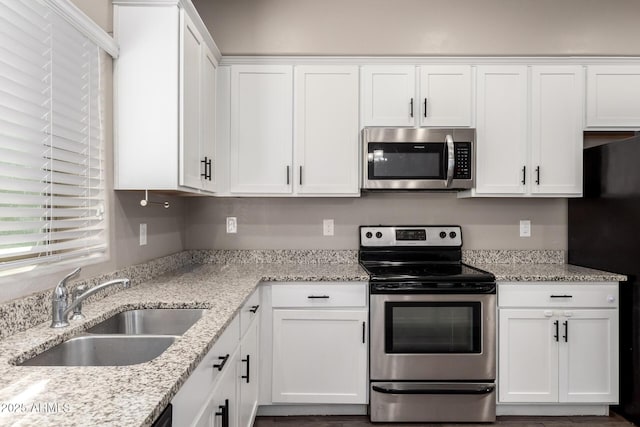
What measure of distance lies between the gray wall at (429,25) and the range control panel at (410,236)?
126 cm

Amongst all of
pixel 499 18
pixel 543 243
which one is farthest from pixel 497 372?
pixel 499 18

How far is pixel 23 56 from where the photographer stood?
1.38m

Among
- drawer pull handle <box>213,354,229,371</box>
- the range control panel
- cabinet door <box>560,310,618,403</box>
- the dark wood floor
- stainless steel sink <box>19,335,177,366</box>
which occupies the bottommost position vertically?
the dark wood floor

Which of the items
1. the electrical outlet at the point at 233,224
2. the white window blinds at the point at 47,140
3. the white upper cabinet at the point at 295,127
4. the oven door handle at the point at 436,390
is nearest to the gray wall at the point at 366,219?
the electrical outlet at the point at 233,224

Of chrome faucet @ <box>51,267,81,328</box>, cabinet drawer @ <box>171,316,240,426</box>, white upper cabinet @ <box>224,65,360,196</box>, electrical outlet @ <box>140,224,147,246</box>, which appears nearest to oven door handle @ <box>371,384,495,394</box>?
cabinet drawer @ <box>171,316,240,426</box>

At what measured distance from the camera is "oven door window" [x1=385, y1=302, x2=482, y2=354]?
242 cm

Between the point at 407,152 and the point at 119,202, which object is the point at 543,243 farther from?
the point at 119,202

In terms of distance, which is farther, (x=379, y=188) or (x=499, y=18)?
(x=499, y=18)

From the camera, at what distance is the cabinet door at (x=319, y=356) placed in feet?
8.13

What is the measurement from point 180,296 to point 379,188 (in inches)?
56.6

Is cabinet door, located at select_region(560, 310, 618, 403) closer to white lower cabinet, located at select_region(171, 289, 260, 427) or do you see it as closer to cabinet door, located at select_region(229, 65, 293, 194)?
white lower cabinet, located at select_region(171, 289, 260, 427)

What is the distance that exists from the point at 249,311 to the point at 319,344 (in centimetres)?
60

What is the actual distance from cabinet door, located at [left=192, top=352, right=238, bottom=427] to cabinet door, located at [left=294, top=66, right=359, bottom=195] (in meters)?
1.45

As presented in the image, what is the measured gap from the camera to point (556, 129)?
2.77m
